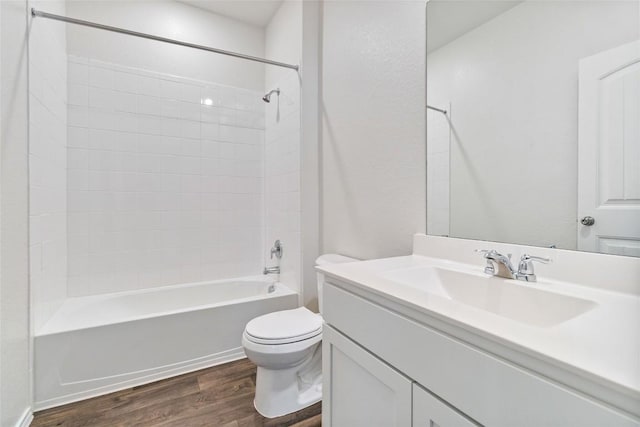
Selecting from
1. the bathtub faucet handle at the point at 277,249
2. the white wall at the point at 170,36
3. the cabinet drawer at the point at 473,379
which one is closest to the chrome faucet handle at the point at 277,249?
the bathtub faucet handle at the point at 277,249

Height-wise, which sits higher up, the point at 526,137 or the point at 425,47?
the point at 425,47

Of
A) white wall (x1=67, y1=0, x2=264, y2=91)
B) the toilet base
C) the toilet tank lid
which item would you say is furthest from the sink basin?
white wall (x1=67, y1=0, x2=264, y2=91)

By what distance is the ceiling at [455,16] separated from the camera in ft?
3.44

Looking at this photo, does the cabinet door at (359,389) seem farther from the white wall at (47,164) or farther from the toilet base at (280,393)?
the white wall at (47,164)

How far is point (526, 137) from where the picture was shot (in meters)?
0.93

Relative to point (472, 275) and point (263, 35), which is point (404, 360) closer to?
point (472, 275)

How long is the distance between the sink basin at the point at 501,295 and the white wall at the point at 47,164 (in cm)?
186

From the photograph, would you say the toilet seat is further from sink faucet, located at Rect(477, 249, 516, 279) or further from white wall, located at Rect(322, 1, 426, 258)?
sink faucet, located at Rect(477, 249, 516, 279)

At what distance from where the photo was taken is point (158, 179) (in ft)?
7.62

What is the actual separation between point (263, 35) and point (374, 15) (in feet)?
5.13

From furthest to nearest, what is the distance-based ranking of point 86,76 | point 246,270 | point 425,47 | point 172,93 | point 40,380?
1. point 246,270
2. point 172,93
3. point 86,76
4. point 40,380
5. point 425,47

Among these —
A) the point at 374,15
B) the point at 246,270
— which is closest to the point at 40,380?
the point at 246,270

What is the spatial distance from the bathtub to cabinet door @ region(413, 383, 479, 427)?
1531 millimetres

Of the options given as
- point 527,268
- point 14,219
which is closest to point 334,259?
point 527,268
